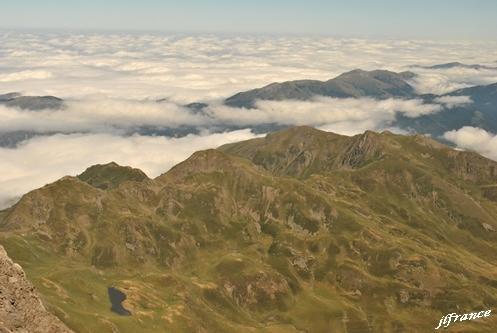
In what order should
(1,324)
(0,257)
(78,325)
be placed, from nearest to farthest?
(1,324), (0,257), (78,325)

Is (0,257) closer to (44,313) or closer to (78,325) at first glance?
(44,313)

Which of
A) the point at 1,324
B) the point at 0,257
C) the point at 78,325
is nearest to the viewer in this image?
the point at 1,324

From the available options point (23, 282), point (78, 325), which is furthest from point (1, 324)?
point (78, 325)

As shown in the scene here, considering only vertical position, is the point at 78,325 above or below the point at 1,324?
below

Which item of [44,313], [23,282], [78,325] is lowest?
[78,325]

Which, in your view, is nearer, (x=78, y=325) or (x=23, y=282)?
(x=23, y=282)

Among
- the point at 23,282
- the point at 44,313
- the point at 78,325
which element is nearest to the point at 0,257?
the point at 23,282

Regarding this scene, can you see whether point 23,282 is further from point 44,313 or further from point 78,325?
point 78,325
